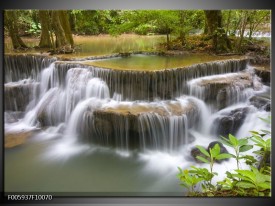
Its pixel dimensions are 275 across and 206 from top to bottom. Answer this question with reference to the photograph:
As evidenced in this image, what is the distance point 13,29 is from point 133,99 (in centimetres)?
133

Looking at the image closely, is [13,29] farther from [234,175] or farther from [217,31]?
[234,175]

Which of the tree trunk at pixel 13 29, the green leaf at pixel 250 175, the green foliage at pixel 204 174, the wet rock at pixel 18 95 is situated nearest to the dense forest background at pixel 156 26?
the tree trunk at pixel 13 29

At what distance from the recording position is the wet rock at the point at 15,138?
9.66 feet

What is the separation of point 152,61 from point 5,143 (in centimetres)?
162

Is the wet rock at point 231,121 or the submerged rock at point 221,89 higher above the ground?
the submerged rock at point 221,89

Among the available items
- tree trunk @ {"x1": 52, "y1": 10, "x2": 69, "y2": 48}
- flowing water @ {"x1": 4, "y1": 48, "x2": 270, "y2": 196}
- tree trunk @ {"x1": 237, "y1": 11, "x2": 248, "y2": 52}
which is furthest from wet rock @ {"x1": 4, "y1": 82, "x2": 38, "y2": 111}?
tree trunk @ {"x1": 237, "y1": 11, "x2": 248, "y2": 52}

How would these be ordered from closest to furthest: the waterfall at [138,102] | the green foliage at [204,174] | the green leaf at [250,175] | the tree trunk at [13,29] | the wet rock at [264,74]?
1. the green leaf at [250,175]
2. the green foliage at [204,174]
3. the tree trunk at [13,29]
4. the wet rock at [264,74]
5. the waterfall at [138,102]

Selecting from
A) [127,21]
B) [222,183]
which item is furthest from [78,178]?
[127,21]

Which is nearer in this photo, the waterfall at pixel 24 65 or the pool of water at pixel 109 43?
the waterfall at pixel 24 65

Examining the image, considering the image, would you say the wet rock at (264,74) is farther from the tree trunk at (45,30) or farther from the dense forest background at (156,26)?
the tree trunk at (45,30)

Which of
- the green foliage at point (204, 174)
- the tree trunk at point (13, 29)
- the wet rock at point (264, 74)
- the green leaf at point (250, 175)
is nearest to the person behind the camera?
the green leaf at point (250, 175)

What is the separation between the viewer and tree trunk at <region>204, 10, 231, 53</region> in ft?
9.45

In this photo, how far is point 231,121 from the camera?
3.20 m

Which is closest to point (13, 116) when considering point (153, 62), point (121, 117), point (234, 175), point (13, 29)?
point (13, 29)
